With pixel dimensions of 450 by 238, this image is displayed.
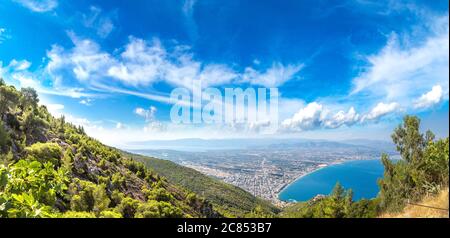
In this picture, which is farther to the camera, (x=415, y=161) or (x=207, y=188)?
(x=207, y=188)

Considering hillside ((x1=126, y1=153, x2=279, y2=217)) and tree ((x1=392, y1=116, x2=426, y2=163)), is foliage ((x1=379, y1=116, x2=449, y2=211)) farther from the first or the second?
hillside ((x1=126, y1=153, x2=279, y2=217))

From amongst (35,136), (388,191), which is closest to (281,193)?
(35,136)

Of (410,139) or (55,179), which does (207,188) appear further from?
(55,179)

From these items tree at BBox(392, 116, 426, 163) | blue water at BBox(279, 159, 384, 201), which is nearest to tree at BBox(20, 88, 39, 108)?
tree at BBox(392, 116, 426, 163)

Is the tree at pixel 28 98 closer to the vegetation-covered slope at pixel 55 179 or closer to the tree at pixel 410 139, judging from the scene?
the vegetation-covered slope at pixel 55 179

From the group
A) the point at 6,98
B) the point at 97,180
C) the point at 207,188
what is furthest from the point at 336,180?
the point at 6,98

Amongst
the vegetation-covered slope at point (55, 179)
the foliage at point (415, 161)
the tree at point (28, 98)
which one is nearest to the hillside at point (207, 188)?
the vegetation-covered slope at point (55, 179)
